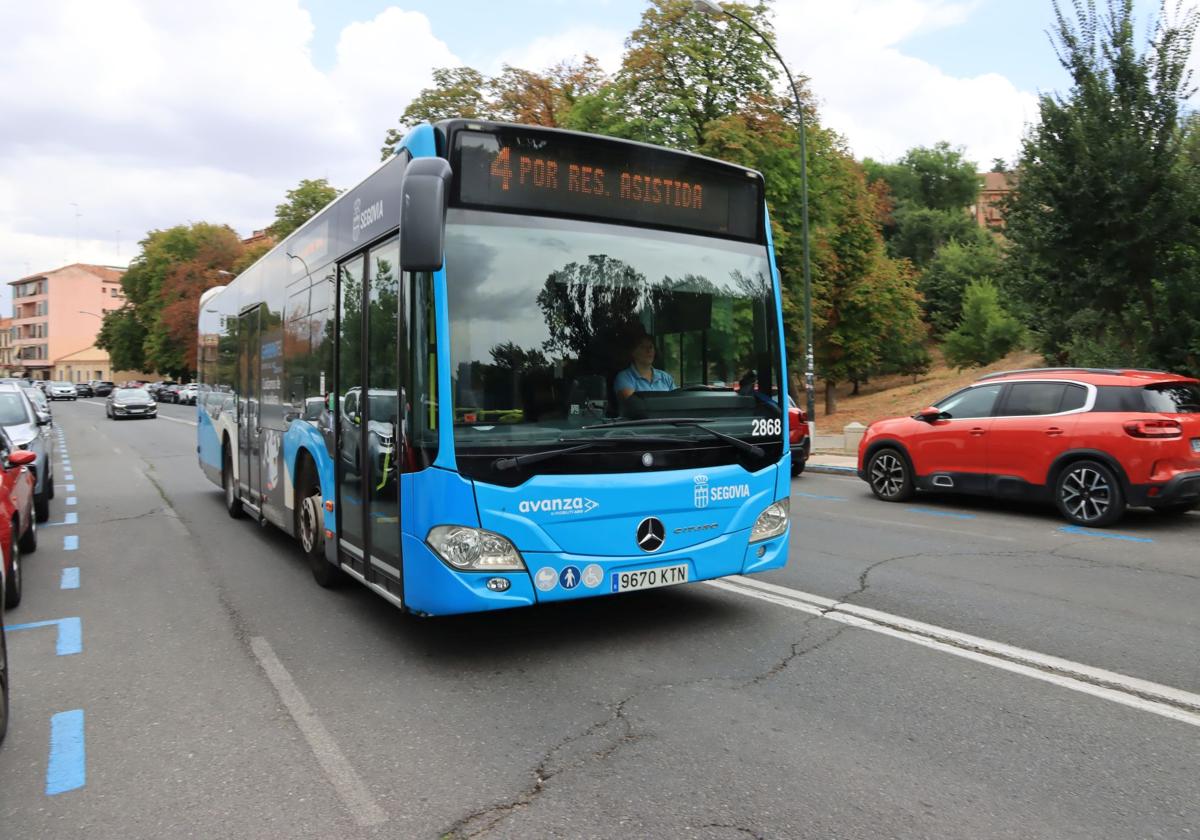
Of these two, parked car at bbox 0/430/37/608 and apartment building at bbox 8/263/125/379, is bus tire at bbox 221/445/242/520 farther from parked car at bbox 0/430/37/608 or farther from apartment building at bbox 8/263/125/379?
apartment building at bbox 8/263/125/379

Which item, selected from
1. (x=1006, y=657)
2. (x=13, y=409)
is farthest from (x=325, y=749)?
(x=13, y=409)

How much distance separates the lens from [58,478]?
628 inches

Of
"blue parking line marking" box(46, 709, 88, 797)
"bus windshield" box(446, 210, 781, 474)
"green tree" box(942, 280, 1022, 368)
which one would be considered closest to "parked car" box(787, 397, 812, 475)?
"bus windshield" box(446, 210, 781, 474)

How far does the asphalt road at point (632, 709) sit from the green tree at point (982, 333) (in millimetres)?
37628

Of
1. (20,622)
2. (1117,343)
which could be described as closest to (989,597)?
(20,622)

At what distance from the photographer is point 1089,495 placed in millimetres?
9648

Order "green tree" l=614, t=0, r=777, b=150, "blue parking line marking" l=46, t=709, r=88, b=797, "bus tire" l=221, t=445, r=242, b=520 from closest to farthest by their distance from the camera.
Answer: "blue parking line marking" l=46, t=709, r=88, b=797 → "bus tire" l=221, t=445, r=242, b=520 → "green tree" l=614, t=0, r=777, b=150

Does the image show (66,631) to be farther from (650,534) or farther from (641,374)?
(641,374)

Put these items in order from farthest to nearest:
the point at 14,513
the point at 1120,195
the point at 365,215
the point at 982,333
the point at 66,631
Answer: the point at 982,333
the point at 1120,195
the point at 14,513
the point at 66,631
the point at 365,215

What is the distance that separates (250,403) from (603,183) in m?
5.77

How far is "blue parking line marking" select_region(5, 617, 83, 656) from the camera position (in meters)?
5.48

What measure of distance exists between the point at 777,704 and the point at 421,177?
3.07 m

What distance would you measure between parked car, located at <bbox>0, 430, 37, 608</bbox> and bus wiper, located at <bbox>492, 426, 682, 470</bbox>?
11.0 ft

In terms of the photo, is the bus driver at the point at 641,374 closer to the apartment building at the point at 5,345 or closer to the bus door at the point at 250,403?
the bus door at the point at 250,403
